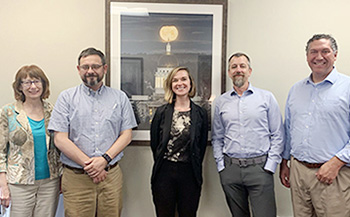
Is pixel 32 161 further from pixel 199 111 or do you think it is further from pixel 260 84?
pixel 260 84

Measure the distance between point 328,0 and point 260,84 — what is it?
0.98 m

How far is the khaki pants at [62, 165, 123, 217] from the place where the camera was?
6.49ft

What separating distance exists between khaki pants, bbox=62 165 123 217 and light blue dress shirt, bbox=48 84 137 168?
0.11m

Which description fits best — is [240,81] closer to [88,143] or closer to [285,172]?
[285,172]

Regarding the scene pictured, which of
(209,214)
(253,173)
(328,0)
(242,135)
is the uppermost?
(328,0)

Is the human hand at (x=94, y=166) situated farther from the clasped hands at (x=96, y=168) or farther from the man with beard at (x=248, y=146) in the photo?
the man with beard at (x=248, y=146)

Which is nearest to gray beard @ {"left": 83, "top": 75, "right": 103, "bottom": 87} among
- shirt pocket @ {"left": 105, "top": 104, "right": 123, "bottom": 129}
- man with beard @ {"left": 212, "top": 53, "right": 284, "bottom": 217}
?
shirt pocket @ {"left": 105, "top": 104, "right": 123, "bottom": 129}

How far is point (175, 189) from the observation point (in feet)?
7.01

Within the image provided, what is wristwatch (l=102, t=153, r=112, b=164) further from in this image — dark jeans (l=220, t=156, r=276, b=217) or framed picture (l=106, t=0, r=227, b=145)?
dark jeans (l=220, t=156, r=276, b=217)

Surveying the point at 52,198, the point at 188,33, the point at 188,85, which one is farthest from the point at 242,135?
the point at 52,198

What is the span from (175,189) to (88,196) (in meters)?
0.66

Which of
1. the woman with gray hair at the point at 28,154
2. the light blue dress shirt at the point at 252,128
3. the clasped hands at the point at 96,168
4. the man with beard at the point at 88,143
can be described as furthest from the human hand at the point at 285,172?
the woman with gray hair at the point at 28,154

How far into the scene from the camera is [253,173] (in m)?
2.01

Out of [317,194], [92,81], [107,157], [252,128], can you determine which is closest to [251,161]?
[252,128]
